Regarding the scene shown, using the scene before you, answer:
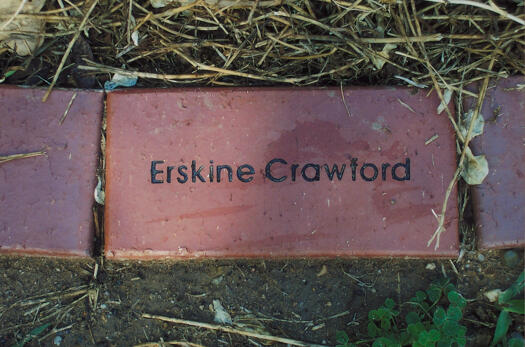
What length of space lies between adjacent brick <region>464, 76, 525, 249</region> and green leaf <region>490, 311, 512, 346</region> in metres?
0.25

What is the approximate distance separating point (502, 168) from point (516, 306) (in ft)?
1.63

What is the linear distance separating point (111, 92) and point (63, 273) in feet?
2.32

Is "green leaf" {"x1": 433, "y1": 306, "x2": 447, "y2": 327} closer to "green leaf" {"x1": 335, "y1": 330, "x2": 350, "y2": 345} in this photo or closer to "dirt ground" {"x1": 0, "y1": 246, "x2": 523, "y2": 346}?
"dirt ground" {"x1": 0, "y1": 246, "x2": 523, "y2": 346}

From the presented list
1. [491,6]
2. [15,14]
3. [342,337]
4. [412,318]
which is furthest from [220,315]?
[491,6]

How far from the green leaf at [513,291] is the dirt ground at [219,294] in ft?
0.13

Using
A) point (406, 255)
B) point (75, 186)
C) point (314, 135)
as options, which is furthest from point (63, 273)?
point (406, 255)

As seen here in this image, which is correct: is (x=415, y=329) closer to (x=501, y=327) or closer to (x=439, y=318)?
(x=439, y=318)

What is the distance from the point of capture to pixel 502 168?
5.64 feet

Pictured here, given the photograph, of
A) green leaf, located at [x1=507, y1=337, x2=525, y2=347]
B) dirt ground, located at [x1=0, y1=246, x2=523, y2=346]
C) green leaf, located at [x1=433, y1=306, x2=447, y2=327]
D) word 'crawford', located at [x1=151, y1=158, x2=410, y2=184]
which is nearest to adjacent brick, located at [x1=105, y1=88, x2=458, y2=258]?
word 'crawford', located at [x1=151, y1=158, x2=410, y2=184]

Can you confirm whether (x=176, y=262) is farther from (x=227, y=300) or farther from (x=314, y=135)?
(x=314, y=135)

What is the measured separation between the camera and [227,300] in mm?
1745

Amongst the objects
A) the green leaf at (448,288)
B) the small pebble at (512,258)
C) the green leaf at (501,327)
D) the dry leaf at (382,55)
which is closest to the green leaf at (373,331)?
the green leaf at (448,288)

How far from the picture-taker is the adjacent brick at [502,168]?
171cm

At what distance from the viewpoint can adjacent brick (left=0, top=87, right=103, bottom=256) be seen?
5.52ft
